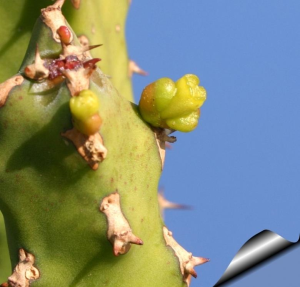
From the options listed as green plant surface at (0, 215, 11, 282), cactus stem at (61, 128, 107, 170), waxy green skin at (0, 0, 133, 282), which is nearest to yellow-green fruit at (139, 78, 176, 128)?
cactus stem at (61, 128, 107, 170)

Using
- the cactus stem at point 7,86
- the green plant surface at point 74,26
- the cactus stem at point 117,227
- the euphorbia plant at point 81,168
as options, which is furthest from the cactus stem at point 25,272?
the green plant surface at point 74,26

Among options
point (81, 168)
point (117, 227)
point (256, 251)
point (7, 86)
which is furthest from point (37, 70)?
point (256, 251)

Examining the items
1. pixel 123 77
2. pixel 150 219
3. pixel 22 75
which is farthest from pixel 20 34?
pixel 150 219

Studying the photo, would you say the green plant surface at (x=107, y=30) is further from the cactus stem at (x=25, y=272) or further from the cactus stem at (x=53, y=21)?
the cactus stem at (x=25, y=272)

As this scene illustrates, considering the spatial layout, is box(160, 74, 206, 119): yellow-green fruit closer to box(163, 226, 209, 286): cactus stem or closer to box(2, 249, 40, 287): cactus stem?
box(163, 226, 209, 286): cactus stem

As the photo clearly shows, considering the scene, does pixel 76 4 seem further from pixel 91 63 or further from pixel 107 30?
pixel 91 63

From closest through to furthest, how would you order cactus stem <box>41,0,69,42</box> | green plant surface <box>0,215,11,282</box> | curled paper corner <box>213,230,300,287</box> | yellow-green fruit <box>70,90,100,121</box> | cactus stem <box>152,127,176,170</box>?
1. yellow-green fruit <box>70,90,100,121</box>
2. cactus stem <box>41,0,69,42</box>
3. cactus stem <box>152,127,176,170</box>
4. green plant surface <box>0,215,11,282</box>
5. curled paper corner <box>213,230,300,287</box>

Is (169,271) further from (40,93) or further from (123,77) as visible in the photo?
(123,77)

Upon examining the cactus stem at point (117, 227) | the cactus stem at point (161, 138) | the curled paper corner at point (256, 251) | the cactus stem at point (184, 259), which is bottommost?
the curled paper corner at point (256, 251)
